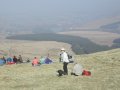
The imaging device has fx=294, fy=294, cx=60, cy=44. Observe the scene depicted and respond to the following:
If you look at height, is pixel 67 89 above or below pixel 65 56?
below

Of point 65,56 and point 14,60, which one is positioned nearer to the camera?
point 65,56

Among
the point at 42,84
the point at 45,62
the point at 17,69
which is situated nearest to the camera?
the point at 42,84

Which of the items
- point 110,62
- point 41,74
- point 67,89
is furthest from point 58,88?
point 110,62

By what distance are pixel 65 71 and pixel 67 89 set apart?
21.3ft

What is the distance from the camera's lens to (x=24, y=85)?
104ft

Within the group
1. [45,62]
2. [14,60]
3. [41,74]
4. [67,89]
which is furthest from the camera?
[14,60]

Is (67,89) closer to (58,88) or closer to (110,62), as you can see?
(58,88)

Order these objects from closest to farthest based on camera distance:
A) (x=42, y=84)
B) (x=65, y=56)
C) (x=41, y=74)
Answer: (x=42, y=84) → (x=65, y=56) → (x=41, y=74)

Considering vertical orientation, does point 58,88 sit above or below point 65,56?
below

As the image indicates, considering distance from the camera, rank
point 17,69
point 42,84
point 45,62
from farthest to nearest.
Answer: point 45,62, point 17,69, point 42,84

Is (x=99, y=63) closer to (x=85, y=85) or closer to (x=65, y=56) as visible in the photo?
(x=65, y=56)

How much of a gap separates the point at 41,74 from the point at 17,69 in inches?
287

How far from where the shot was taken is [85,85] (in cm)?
3031

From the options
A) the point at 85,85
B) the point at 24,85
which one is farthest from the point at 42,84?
the point at 85,85
